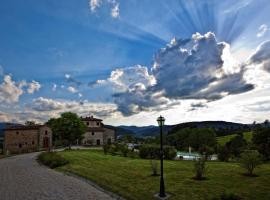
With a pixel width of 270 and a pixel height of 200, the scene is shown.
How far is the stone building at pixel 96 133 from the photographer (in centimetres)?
8631

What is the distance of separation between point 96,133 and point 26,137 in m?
19.5

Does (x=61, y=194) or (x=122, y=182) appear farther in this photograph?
(x=122, y=182)

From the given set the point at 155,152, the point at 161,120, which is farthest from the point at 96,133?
the point at 161,120

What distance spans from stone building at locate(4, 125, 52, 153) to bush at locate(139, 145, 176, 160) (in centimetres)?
3437

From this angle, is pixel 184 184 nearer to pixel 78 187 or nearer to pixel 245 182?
pixel 245 182

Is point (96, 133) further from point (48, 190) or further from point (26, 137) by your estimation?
point (48, 190)

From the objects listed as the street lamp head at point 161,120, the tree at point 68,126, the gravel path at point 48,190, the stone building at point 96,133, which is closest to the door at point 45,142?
the tree at point 68,126

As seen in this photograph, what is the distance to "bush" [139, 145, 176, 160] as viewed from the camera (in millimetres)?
45406

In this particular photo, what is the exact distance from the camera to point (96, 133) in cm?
8700

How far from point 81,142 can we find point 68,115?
24.1 m

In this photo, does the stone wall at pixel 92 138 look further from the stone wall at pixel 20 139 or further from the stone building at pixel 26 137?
the stone wall at pixel 20 139

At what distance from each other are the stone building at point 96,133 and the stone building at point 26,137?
42.5 feet

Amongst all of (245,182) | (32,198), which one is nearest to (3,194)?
(32,198)

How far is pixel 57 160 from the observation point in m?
35.8
